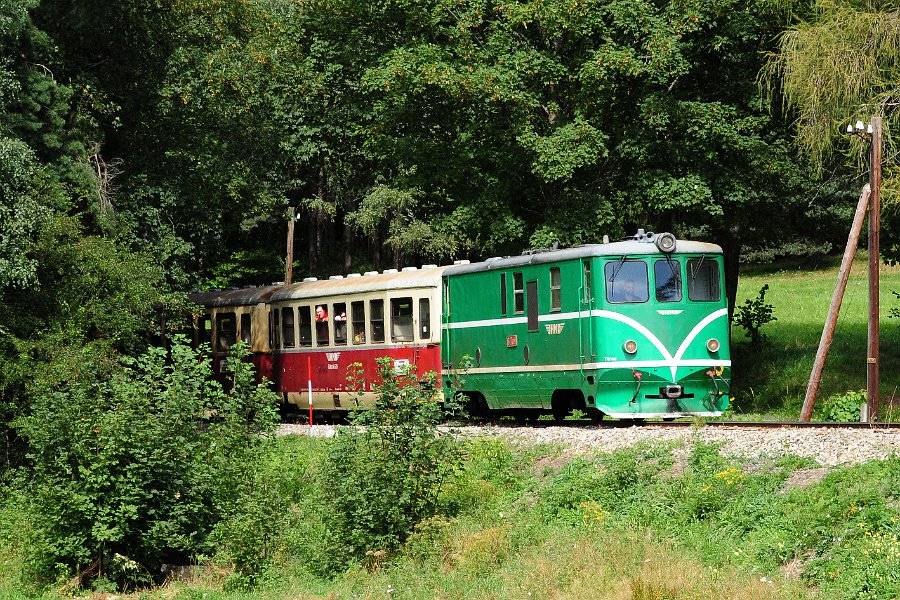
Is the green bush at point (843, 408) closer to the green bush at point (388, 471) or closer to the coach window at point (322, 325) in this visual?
the green bush at point (388, 471)

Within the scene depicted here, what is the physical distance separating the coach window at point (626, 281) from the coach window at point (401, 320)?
533 centimetres

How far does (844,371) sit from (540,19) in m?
11.4

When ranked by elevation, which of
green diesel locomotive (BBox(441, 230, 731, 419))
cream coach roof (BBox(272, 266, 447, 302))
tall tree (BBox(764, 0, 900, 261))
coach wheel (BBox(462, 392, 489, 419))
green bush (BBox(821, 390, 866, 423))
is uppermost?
tall tree (BBox(764, 0, 900, 261))

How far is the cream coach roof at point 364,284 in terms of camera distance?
2419 centimetres

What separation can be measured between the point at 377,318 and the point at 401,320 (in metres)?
0.84

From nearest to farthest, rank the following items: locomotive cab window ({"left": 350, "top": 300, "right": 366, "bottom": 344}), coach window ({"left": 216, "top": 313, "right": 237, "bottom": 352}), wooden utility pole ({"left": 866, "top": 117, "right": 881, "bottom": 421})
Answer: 1. wooden utility pole ({"left": 866, "top": 117, "right": 881, "bottom": 421})
2. locomotive cab window ({"left": 350, "top": 300, "right": 366, "bottom": 344})
3. coach window ({"left": 216, "top": 313, "right": 237, "bottom": 352})

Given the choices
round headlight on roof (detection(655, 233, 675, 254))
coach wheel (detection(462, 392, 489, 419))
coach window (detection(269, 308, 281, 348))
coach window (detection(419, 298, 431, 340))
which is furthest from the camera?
coach window (detection(269, 308, 281, 348))

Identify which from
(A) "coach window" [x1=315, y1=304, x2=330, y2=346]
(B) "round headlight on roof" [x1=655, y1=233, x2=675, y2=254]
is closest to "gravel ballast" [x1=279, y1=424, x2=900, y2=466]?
(B) "round headlight on roof" [x1=655, y1=233, x2=675, y2=254]

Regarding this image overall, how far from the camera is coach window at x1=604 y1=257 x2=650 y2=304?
795 inches

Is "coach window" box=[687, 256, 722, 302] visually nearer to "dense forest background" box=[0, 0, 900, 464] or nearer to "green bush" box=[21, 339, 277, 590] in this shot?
"dense forest background" box=[0, 0, 900, 464]

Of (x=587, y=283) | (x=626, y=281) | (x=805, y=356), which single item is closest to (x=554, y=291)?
(x=587, y=283)

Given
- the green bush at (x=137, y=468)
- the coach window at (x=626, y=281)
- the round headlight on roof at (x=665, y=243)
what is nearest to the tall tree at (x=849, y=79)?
the round headlight on roof at (x=665, y=243)

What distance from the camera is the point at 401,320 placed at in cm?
2456

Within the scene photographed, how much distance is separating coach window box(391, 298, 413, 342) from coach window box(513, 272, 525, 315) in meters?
3.26
